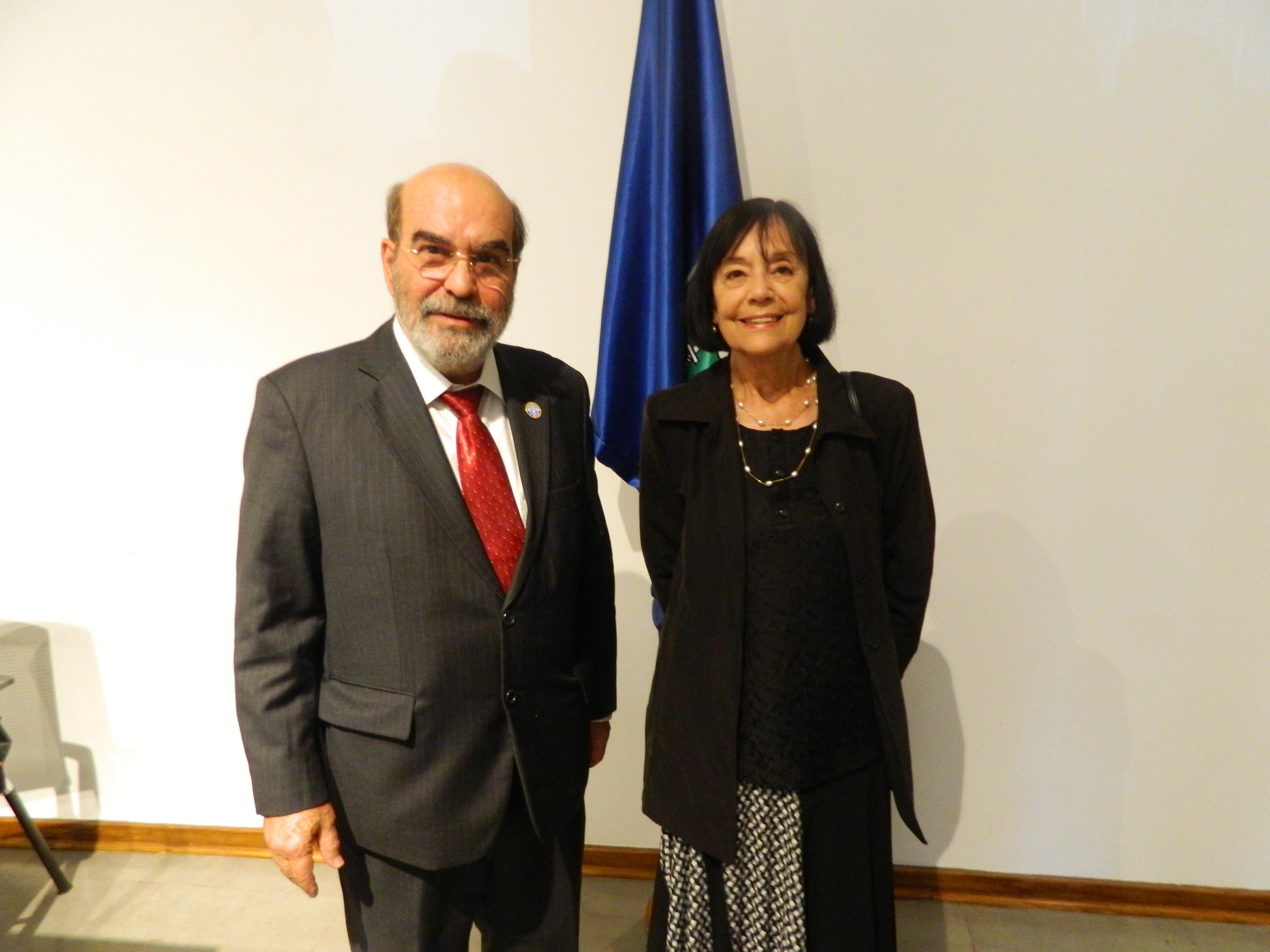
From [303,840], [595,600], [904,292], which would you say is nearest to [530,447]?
[595,600]

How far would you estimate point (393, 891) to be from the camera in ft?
4.54

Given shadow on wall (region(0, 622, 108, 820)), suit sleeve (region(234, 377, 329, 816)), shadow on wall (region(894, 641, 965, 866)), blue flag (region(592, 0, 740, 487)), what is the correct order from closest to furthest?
suit sleeve (region(234, 377, 329, 816)) < blue flag (region(592, 0, 740, 487)) < shadow on wall (region(894, 641, 965, 866)) < shadow on wall (region(0, 622, 108, 820))

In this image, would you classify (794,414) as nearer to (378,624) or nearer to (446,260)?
(446,260)

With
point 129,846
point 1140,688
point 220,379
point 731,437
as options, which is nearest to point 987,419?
point 1140,688

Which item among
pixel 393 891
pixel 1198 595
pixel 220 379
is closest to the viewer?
pixel 393 891

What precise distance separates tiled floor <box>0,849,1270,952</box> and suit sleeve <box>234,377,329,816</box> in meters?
1.33

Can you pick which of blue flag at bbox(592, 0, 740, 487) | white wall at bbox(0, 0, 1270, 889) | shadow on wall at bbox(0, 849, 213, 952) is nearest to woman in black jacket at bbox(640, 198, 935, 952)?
blue flag at bbox(592, 0, 740, 487)

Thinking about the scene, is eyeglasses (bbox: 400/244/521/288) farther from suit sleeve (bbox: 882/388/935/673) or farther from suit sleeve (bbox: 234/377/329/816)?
suit sleeve (bbox: 882/388/935/673)

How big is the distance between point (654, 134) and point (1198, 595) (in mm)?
1890

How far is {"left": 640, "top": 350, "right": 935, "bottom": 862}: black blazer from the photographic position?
145 cm

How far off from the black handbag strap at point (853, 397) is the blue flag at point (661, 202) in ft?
1.92

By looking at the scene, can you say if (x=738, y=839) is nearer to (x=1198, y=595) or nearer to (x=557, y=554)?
(x=557, y=554)

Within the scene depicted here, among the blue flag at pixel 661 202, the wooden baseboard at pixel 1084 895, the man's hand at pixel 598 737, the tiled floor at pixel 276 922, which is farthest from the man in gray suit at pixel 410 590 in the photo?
the wooden baseboard at pixel 1084 895

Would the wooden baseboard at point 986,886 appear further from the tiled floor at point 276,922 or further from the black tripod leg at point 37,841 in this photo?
the black tripod leg at point 37,841
